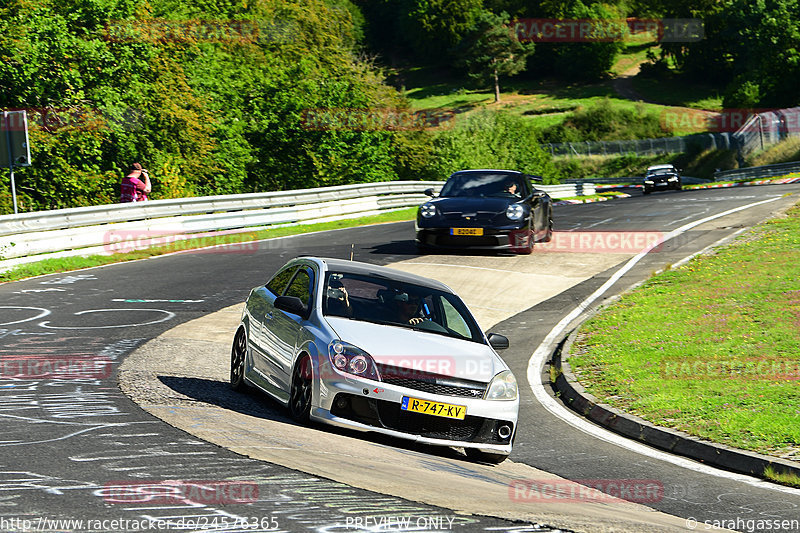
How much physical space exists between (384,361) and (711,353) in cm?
534

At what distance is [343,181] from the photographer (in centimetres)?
3872

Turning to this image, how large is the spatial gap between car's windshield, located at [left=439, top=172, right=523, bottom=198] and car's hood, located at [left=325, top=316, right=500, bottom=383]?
11612 millimetres

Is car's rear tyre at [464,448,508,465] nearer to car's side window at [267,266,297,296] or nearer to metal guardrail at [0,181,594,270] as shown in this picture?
car's side window at [267,266,297,296]

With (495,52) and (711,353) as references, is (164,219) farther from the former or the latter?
(495,52)

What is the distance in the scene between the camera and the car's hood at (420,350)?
8039 mm

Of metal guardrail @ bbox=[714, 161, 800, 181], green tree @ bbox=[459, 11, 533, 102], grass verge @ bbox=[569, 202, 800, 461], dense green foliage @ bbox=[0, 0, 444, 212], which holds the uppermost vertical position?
green tree @ bbox=[459, 11, 533, 102]

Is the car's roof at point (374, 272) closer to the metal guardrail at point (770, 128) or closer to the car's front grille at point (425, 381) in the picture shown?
the car's front grille at point (425, 381)

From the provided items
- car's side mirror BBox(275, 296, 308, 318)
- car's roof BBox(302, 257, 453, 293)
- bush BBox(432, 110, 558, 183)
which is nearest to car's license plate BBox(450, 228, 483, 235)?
car's roof BBox(302, 257, 453, 293)

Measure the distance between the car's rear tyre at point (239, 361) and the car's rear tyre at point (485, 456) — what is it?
262 cm

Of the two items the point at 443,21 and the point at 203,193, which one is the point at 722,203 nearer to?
the point at 203,193

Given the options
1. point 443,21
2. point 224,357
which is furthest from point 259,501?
point 443,21

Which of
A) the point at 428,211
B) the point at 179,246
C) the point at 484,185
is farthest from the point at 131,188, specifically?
the point at 484,185

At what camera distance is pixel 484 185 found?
66.7 feet

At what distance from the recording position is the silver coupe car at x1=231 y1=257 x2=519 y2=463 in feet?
25.8
